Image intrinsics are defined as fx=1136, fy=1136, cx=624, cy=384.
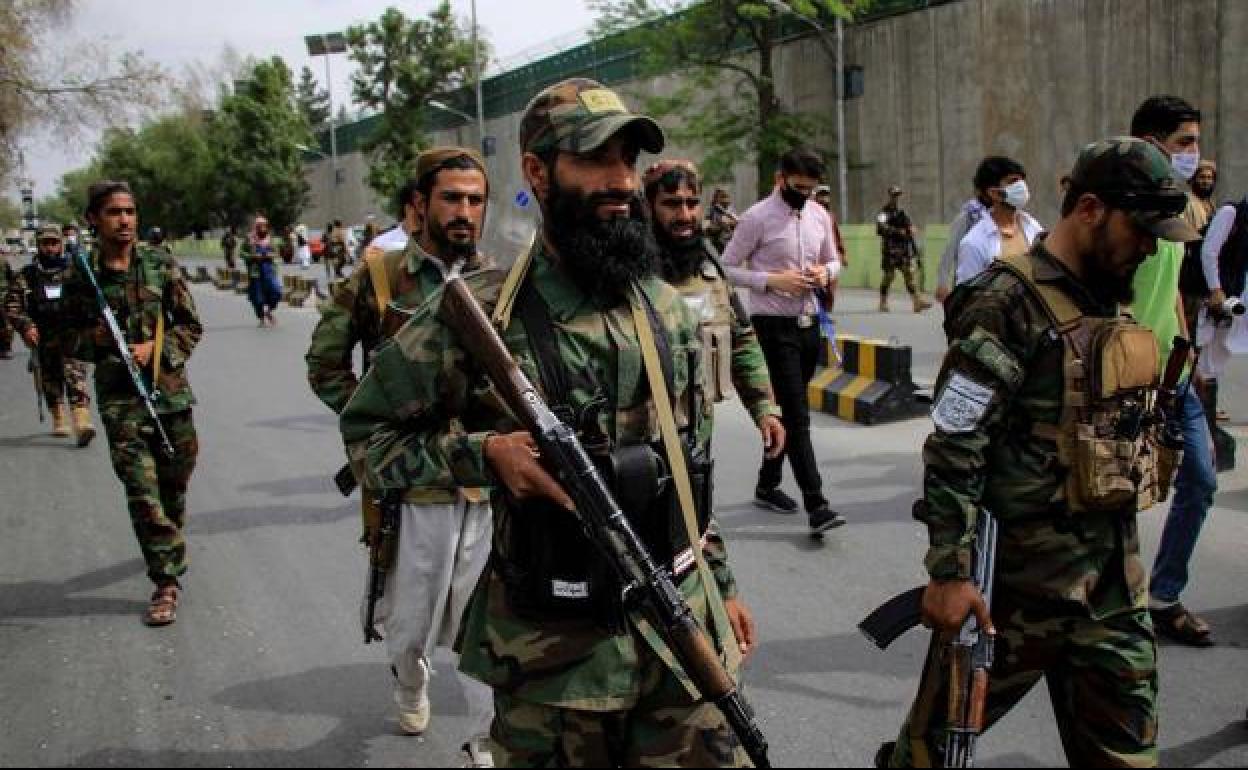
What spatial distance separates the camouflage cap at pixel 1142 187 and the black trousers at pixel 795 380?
129 inches

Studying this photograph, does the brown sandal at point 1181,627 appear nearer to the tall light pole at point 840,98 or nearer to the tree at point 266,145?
the tall light pole at point 840,98

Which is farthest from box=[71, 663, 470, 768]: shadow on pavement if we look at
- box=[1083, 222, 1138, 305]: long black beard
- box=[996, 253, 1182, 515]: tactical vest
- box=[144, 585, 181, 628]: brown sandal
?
box=[1083, 222, 1138, 305]: long black beard

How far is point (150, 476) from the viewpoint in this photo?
5.16 metres

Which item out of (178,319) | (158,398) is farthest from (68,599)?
(178,319)

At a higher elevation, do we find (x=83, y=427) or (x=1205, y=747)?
(x=83, y=427)

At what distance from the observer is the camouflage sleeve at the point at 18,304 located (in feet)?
32.2

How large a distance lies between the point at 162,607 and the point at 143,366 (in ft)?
3.64

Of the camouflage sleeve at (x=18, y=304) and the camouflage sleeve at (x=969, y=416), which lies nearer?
the camouflage sleeve at (x=969, y=416)

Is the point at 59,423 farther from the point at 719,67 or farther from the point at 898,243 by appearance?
the point at 719,67

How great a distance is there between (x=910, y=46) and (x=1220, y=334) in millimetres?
23228

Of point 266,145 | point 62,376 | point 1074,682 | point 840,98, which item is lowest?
point 1074,682

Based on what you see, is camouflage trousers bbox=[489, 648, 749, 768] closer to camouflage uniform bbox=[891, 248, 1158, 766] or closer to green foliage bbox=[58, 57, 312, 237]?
camouflage uniform bbox=[891, 248, 1158, 766]

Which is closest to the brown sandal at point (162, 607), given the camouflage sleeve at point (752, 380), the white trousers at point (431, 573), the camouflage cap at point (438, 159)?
the white trousers at point (431, 573)

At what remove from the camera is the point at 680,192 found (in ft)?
15.9
